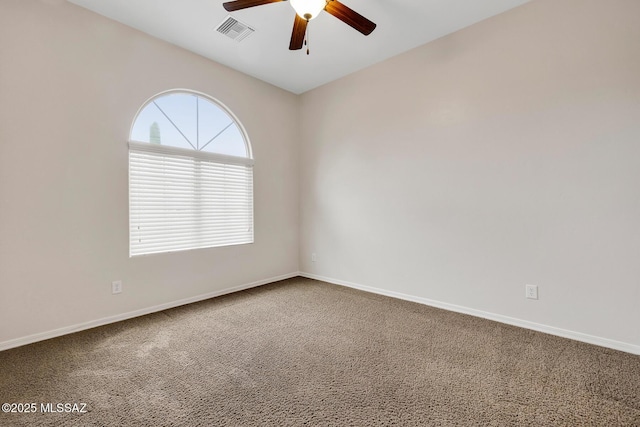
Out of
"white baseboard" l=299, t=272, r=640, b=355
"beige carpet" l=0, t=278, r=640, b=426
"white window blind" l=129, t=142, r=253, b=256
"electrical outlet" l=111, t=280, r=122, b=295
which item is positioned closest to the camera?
"beige carpet" l=0, t=278, r=640, b=426

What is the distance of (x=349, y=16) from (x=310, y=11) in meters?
0.38

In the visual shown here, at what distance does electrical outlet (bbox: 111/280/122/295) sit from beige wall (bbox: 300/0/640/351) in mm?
2627

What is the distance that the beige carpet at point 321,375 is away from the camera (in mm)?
1462

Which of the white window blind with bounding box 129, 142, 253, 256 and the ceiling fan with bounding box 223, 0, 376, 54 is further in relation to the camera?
the white window blind with bounding box 129, 142, 253, 256

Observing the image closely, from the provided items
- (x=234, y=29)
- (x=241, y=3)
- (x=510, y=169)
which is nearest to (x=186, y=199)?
(x=234, y=29)

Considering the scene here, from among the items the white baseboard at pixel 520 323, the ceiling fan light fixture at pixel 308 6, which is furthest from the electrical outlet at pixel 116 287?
the ceiling fan light fixture at pixel 308 6

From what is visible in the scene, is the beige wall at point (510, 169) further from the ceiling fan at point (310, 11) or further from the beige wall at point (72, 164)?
the beige wall at point (72, 164)

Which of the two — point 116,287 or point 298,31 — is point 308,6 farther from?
point 116,287

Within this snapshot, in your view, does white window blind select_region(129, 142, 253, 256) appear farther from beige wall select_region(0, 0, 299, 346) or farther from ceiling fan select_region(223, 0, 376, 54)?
ceiling fan select_region(223, 0, 376, 54)

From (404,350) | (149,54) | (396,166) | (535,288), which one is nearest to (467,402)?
(404,350)

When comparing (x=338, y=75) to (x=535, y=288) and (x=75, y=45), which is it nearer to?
(x=75, y=45)

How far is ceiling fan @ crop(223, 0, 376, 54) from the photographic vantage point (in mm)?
1860

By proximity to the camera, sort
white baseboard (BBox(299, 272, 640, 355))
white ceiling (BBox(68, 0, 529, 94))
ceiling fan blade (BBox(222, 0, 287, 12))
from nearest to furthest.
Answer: ceiling fan blade (BBox(222, 0, 287, 12)), white baseboard (BBox(299, 272, 640, 355)), white ceiling (BBox(68, 0, 529, 94))

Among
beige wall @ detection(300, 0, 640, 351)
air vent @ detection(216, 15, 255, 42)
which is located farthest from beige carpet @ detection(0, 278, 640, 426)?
air vent @ detection(216, 15, 255, 42)
